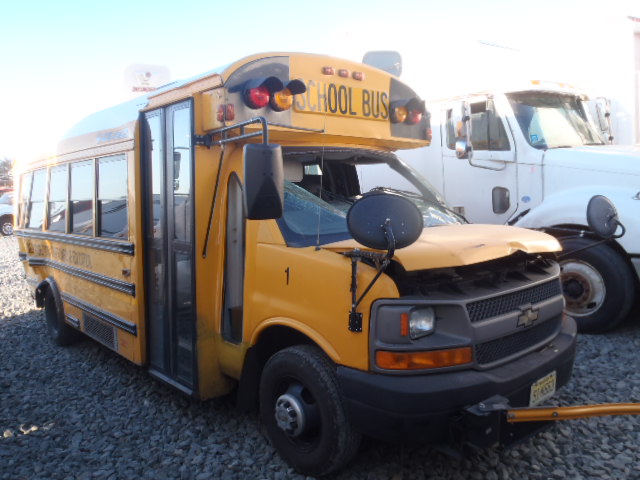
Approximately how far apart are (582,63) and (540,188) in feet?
12.9

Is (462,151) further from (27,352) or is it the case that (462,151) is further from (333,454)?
(27,352)

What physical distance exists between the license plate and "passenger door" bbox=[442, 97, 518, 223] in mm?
2950

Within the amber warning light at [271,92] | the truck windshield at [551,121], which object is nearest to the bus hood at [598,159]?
the truck windshield at [551,121]

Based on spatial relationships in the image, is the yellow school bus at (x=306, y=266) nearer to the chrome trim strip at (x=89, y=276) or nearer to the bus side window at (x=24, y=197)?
the chrome trim strip at (x=89, y=276)

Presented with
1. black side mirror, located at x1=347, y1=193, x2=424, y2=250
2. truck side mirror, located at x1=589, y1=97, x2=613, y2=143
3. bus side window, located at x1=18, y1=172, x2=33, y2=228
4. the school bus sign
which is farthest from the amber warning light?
truck side mirror, located at x1=589, y1=97, x2=613, y2=143

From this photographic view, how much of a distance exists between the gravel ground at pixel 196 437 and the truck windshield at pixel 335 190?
51.5 inches

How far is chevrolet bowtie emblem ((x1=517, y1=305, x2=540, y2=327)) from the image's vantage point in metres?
2.99

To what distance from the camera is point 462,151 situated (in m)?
5.81

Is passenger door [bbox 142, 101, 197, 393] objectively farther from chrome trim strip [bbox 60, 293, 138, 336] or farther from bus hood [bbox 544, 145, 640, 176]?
bus hood [bbox 544, 145, 640, 176]

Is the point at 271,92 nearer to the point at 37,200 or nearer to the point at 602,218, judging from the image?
the point at 602,218

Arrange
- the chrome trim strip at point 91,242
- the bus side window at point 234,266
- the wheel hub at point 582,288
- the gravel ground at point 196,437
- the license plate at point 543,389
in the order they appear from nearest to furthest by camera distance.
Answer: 1. the license plate at point 543,389
2. the gravel ground at point 196,437
3. the bus side window at point 234,266
4. the chrome trim strip at point 91,242
5. the wheel hub at point 582,288

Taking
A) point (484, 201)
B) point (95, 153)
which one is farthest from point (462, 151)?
point (95, 153)

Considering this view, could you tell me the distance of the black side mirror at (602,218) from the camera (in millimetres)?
3904

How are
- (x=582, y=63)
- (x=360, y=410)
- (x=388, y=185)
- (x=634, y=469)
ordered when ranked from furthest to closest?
(x=582, y=63) → (x=388, y=185) → (x=634, y=469) → (x=360, y=410)
